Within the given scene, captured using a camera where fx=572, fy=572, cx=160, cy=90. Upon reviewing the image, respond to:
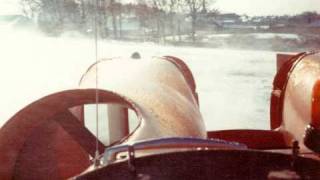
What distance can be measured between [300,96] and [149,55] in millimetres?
5959

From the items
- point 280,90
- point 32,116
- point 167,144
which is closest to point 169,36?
point 280,90

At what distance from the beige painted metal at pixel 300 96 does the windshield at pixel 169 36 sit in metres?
6.05

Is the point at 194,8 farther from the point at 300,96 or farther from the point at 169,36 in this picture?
the point at 300,96

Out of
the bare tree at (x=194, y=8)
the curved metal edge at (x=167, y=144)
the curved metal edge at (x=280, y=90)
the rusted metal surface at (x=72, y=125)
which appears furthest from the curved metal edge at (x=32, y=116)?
the bare tree at (x=194, y=8)

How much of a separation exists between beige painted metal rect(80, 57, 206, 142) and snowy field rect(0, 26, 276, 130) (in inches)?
144

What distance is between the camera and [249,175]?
1125mm

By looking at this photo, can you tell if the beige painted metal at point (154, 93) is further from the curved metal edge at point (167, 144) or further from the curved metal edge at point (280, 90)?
the curved metal edge at point (280, 90)

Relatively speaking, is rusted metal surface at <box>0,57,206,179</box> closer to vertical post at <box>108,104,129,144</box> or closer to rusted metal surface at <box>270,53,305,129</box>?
vertical post at <box>108,104,129,144</box>

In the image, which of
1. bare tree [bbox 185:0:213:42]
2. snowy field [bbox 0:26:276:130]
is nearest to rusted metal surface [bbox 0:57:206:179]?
snowy field [bbox 0:26:276:130]

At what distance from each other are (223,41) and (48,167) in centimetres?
1181

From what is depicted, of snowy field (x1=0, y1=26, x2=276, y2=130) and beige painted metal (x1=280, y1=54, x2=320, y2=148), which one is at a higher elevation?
beige painted metal (x1=280, y1=54, x2=320, y2=148)

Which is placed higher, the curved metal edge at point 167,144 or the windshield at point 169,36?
the curved metal edge at point 167,144

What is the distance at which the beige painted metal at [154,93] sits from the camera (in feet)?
6.84

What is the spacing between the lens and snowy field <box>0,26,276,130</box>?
867cm
